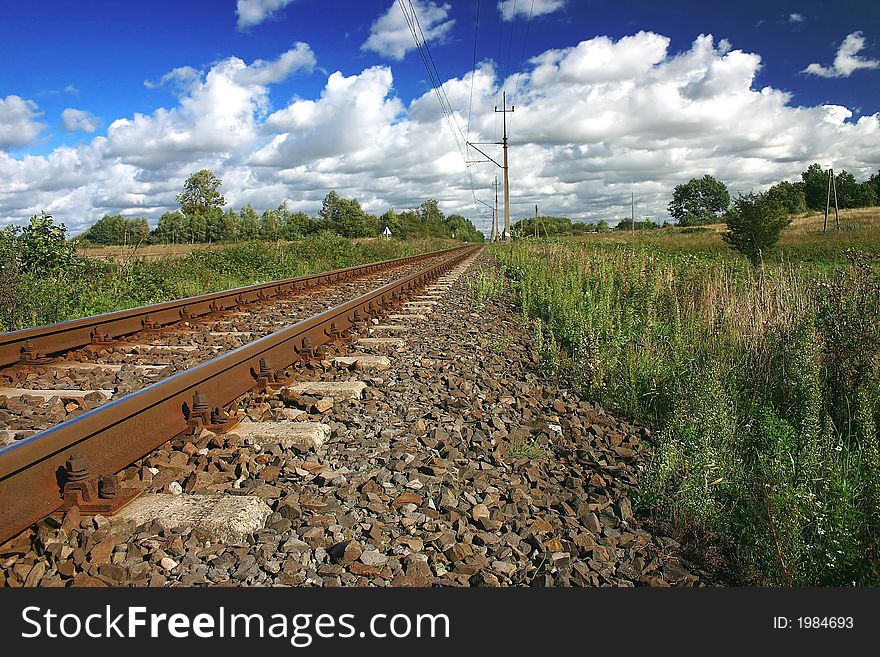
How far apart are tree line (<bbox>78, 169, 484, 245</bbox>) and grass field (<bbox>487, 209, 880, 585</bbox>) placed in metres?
10.9

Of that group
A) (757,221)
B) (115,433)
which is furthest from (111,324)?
(757,221)

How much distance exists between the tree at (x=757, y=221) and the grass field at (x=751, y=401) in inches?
482

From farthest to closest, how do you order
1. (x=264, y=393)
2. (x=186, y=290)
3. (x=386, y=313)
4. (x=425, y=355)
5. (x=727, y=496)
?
(x=186, y=290)
(x=386, y=313)
(x=425, y=355)
(x=264, y=393)
(x=727, y=496)

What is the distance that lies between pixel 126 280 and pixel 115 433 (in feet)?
30.7

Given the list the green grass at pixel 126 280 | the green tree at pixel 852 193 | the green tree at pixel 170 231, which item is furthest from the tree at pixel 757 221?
the green tree at pixel 852 193

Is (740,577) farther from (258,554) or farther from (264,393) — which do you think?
(264,393)

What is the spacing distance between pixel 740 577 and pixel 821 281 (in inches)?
175

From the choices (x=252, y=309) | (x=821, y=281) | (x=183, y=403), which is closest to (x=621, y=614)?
(x=183, y=403)

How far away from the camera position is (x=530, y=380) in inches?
216

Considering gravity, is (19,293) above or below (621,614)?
above

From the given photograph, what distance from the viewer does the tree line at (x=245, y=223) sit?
33781mm

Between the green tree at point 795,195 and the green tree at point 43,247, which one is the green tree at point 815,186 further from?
the green tree at point 43,247

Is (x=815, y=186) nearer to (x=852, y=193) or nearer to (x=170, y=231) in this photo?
(x=852, y=193)

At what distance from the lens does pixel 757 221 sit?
66.5 feet
